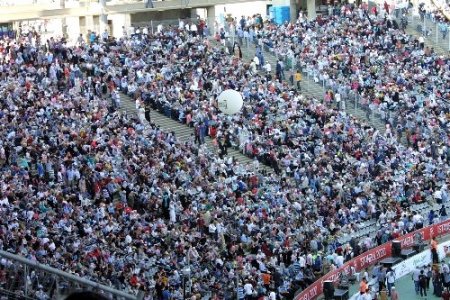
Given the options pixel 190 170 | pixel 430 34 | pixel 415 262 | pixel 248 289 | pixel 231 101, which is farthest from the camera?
pixel 430 34

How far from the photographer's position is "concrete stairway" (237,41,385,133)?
1609 inches

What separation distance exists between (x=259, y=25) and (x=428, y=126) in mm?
10677

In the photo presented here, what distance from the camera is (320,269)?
1105 inches

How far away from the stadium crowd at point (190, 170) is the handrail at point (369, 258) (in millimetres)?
499

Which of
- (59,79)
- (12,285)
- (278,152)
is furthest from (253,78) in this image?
(12,285)

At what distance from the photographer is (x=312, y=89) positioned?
42.2m

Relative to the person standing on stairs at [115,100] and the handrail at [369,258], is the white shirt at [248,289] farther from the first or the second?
the person standing on stairs at [115,100]

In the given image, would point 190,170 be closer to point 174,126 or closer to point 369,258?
point 174,126

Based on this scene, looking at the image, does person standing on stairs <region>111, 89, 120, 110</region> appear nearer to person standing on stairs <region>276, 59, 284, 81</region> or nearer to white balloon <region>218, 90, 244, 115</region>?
white balloon <region>218, 90, 244, 115</region>

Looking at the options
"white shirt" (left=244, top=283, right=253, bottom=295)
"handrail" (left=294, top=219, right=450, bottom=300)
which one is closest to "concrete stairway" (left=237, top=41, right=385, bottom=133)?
"handrail" (left=294, top=219, right=450, bottom=300)

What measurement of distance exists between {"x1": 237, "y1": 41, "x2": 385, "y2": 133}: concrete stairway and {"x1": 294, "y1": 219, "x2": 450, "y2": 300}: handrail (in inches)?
346

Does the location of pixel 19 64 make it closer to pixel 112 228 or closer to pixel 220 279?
pixel 112 228

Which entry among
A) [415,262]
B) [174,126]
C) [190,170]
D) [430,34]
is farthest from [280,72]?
[415,262]

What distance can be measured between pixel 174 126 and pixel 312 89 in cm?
882
